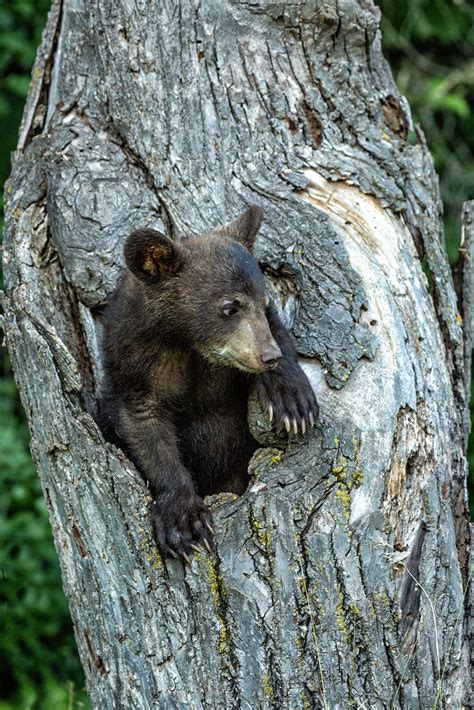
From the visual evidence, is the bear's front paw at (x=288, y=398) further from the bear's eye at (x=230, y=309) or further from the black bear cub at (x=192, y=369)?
the bear's eye at (x=230, y=309)

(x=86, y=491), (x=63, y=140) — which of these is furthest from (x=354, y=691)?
(x=63, y=140)

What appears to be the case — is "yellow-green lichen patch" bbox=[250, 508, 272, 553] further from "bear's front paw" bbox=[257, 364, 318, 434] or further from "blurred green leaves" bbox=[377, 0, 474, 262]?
"blurred green leaves" bbox=[377, 0, 474, 262]

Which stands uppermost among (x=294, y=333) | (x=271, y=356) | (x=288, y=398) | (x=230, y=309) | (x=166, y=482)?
(x=230, y=309)

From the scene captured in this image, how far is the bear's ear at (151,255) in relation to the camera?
4.04 meters

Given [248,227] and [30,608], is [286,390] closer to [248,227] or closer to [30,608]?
[248,227]

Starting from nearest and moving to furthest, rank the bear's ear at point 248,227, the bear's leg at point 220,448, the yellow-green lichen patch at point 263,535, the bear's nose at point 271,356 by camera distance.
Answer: the yellow-green lichen patch at point 263,535 → the bear's nose at point 271,356 → the bear's ear at point 248,227 → the bear's leg at point 220,448

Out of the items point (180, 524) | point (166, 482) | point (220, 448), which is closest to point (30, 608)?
point (220, 448)

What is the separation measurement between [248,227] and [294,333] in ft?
1.76

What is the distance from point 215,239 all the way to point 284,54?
1.46 meters

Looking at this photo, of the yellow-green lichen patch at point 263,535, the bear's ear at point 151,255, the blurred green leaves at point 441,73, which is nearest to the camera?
the yellow-green lichen patch at point 263,535

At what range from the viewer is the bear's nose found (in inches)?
154

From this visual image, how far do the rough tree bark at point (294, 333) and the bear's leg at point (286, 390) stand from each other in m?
0.10

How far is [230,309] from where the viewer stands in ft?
13.5

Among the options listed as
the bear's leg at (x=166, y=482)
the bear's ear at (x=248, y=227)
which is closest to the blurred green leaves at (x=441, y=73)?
the bear's ear at (x=248, y=227)
